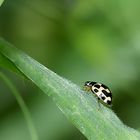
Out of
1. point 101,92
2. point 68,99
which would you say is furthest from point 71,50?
point 68,99

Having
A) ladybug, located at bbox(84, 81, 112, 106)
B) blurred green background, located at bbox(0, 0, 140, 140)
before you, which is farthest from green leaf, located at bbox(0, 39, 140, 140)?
blurred green background, located at bbox(0, 0, 140, 140)

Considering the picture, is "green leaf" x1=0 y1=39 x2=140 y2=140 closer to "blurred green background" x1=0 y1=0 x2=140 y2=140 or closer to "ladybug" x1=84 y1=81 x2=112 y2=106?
"ladybug" x1=84 y1=81 x2=112 y2=106

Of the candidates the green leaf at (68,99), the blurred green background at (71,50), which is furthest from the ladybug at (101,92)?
the blurred green background at (71,50)

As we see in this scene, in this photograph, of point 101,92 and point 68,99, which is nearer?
point 68,99

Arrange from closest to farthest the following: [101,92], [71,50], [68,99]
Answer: [68,99] < [101,92] < [71,50]

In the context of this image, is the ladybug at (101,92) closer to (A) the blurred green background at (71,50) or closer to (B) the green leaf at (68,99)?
(B) the green leaf at (68,99)

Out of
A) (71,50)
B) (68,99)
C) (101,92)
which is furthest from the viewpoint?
(71,50)

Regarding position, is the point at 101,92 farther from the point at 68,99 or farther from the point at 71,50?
the point at 71,50
